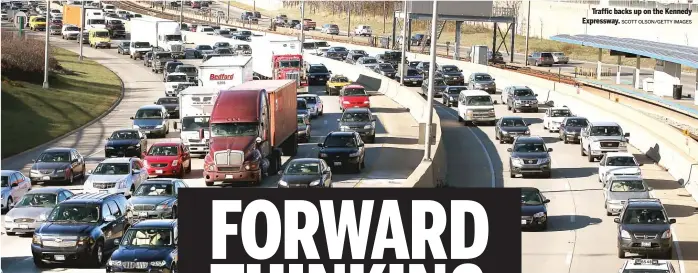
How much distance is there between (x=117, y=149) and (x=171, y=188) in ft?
48.8

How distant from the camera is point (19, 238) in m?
38.3

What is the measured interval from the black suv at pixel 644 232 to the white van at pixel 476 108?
3077 cm

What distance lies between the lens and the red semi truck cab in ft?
155

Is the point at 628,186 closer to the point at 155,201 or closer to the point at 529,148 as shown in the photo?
the point at 529,148

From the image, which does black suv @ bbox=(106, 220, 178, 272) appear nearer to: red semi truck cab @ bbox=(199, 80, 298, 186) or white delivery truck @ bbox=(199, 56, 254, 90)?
red semi truck cab @ bbox=(199, 80, 298, 186)

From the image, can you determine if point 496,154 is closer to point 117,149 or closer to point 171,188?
point 117,149

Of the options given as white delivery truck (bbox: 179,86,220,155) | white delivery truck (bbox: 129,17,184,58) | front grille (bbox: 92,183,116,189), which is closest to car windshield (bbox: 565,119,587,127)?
white delivery truck (bbox: 179,86,220,155)

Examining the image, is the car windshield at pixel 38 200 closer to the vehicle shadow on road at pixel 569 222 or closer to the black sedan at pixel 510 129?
the vehicle shadow on road at pixel 569 222

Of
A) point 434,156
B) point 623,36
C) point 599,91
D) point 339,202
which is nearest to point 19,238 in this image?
point 434,156

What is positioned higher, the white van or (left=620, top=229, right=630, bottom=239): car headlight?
the white van

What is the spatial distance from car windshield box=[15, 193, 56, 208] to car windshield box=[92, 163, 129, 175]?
6398 mm

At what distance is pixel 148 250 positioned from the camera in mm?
30906

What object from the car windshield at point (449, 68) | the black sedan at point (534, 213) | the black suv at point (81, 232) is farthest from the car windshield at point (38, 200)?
the car windshield at point (449, 68)

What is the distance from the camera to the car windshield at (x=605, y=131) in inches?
2243
